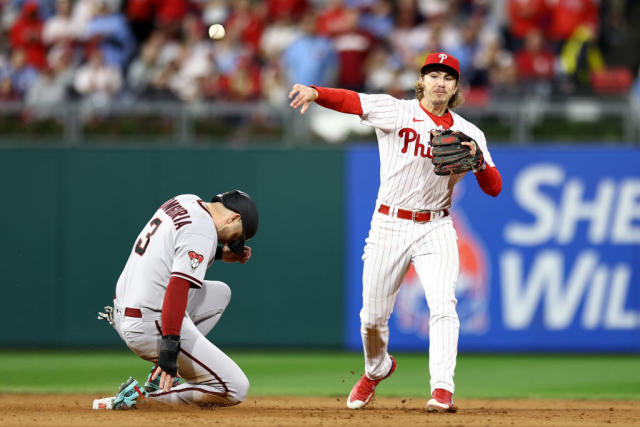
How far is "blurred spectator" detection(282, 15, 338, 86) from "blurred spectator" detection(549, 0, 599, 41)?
2.72m

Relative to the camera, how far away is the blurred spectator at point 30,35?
43.7 feet

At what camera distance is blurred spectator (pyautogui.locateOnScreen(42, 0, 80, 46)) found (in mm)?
13211

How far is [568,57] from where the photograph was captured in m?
12.1

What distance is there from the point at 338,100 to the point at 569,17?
23.0ft

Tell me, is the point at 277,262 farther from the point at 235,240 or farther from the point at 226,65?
the point at 235,240

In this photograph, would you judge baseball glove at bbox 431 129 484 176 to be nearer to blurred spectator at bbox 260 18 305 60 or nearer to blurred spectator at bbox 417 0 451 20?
blurred spectator at bbox 260 18 305 60

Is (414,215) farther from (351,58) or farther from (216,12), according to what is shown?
(216,12)

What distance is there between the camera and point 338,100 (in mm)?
6344

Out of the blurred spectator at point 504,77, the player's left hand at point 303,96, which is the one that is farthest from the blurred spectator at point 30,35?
the player's left hand at point 303,96

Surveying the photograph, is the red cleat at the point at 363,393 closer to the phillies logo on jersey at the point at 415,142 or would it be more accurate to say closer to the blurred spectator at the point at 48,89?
the phillies logo on jersey at the point at 415,142

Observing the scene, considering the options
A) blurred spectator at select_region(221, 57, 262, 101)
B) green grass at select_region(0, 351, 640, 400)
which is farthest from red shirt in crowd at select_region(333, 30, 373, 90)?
green grass at select_region(0, 351, 640, 400)

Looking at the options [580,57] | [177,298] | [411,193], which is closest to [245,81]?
[580,57]

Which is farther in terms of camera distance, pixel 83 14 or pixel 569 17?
pixel 83 14

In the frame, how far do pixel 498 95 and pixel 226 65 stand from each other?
3407 mm
